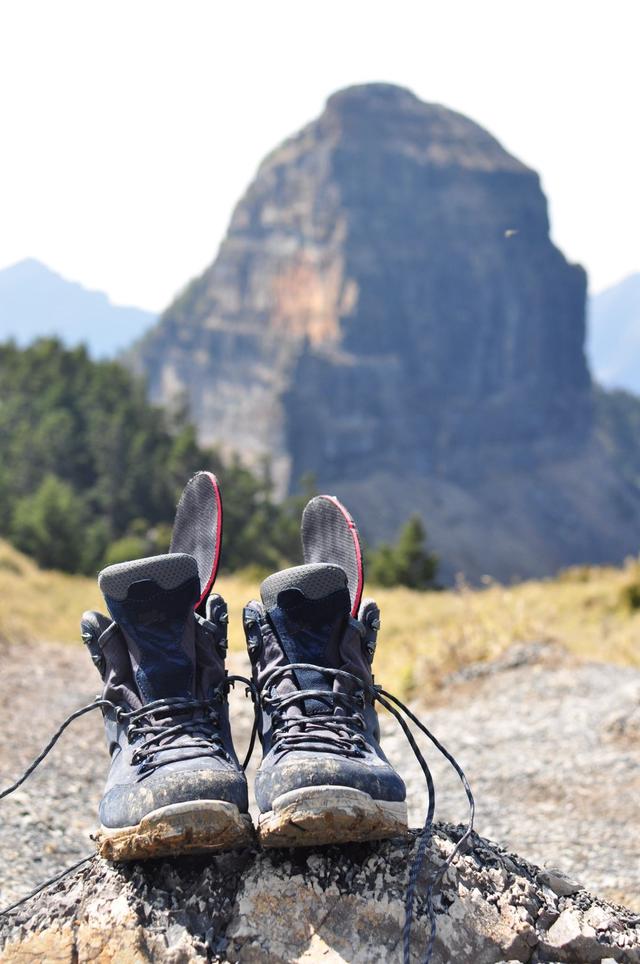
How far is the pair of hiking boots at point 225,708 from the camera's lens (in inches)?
114

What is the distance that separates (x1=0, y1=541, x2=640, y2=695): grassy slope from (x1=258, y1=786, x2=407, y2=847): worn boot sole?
7174 millimetres

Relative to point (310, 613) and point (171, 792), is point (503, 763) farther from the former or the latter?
point (171, 792)

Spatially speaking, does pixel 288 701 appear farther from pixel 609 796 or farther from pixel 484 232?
pixel 484 232

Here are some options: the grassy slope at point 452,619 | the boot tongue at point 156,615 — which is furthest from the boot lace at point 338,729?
the grassy slope at point 452,619

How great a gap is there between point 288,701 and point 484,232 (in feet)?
548

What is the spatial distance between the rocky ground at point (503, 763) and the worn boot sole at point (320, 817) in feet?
5.59

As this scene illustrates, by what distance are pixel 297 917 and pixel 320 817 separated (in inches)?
15.6

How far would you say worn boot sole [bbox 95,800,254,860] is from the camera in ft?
9.35

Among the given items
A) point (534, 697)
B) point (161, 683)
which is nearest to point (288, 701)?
point (161, 683)

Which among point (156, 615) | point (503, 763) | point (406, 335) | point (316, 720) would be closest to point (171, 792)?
point (316, 720)

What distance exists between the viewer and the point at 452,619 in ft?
46.0

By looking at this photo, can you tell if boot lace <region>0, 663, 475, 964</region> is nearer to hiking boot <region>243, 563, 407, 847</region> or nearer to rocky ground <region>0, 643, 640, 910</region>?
hiking boot <region>243, 563, 407, 847</region>

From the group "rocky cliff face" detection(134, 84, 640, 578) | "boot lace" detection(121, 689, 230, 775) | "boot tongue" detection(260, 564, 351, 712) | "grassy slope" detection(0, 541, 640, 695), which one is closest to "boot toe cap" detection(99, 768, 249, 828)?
"boot lace" detection(121, 689, 230, 775)

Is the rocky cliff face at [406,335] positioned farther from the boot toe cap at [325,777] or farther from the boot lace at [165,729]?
the boot toe cap at [325,777]
